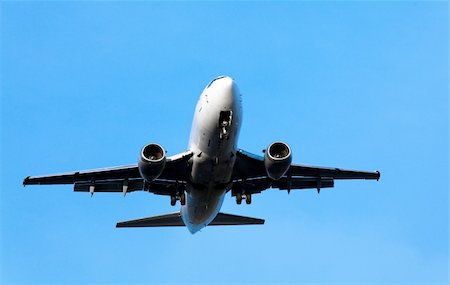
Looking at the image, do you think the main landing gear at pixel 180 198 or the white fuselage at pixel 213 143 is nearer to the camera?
the white fuselage at pixel 213 143

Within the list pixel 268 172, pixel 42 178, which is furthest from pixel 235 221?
pixel 42 178

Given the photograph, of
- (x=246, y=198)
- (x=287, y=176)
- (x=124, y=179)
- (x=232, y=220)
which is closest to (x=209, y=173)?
(x=246, y=198)

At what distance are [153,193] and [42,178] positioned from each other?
5.33 metres

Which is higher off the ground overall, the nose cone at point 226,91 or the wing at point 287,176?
the nose cone at point 226,91

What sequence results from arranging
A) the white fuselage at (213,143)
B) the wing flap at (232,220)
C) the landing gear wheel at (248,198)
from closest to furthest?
the white fuselage at (213,143) < the landing gear wheel at (248,198) < the wing flap at (232,220)

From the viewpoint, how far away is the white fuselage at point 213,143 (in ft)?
107

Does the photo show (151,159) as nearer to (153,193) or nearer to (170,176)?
(170,176)

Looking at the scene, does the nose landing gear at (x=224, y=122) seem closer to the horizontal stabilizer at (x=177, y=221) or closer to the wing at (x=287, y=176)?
the wing at (x=287, y=176)

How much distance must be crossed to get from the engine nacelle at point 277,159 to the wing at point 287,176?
5.69 ft

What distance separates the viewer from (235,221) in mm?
41156

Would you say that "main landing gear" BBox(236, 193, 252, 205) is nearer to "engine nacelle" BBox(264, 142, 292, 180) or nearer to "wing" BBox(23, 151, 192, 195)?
"wing" BBox(23, 151, 192, 195)

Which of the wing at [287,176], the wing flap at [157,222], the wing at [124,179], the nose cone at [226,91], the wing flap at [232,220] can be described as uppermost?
the nose cone at [226,91]

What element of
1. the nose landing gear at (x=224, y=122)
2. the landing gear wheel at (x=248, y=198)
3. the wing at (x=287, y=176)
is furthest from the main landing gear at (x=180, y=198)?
the nose landing gear at (x=224, y=122)

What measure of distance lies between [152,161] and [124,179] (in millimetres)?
4496
